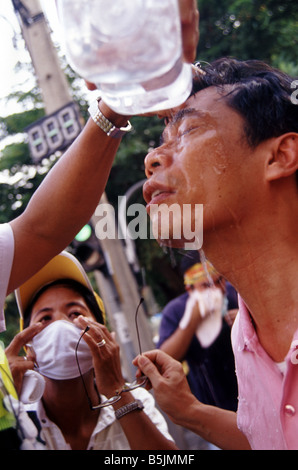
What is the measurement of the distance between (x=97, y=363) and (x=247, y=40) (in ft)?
19.5

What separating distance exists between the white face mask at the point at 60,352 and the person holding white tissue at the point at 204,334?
398 millimetres

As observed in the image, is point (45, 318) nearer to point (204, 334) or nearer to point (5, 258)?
point (5, 258)

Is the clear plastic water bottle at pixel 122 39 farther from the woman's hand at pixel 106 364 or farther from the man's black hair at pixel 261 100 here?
the woman's hand at pixel 106 364

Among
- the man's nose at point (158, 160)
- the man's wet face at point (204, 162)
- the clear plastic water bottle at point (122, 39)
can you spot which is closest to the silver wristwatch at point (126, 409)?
the man's wet face at point (204, 162)

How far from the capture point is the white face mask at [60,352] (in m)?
1.71

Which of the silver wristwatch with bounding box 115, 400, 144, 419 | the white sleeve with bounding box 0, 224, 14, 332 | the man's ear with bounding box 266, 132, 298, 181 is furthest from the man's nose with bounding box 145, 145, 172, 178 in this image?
the silver wristwatch with bounding box 115, 400, 144, 419

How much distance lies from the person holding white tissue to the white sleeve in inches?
21.6

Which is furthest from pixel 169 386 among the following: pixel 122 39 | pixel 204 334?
pixel 122 39

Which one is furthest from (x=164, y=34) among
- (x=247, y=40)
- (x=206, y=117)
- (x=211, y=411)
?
(x=247, y=40)

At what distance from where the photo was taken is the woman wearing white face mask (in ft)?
5.41

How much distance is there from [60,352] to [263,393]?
692 millimetres
